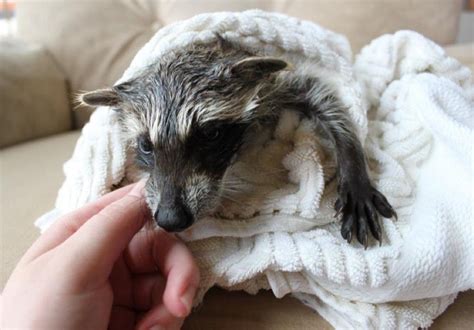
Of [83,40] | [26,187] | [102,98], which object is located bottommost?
[26,187]

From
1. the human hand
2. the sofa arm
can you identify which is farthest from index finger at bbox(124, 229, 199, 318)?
the sofa arm

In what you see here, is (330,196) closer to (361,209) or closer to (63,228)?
(361,209)

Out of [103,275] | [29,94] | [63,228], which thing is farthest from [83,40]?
[103,275]

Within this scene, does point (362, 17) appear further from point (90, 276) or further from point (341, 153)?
point (90, 276)

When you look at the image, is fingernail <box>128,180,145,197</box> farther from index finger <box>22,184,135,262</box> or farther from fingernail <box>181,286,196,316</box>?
fingernail <box>181,286,196,316</box>

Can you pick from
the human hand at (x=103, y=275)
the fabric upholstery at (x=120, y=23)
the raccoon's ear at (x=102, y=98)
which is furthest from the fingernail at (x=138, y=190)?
the fabric upholstery at (x=120, y=23)

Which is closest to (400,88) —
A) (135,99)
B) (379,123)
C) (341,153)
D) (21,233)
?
(379,123)
